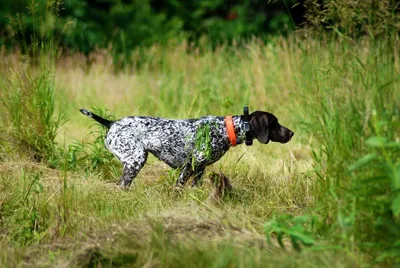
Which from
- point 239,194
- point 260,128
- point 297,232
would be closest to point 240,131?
point 260,128

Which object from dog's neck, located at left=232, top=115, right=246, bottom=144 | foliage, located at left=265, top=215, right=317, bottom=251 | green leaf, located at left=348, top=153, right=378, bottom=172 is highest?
green leaf, located at left=348, top=153, right=378, bottom=172

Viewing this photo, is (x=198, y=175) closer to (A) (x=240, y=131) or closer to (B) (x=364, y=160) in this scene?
(A) (x=240, y=131)

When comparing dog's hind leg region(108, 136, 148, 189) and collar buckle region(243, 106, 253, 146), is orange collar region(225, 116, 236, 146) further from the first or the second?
dog's hind leg region(108, 136, 148, 189)

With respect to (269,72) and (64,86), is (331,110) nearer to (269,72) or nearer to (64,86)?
(269,72)

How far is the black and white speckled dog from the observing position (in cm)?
594

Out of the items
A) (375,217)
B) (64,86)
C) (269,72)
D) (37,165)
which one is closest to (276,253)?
(375,217)

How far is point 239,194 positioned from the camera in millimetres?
5531

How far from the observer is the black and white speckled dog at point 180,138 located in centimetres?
594

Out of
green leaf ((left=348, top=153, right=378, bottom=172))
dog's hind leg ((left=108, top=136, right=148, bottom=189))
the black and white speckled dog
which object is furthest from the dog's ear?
green leaf ((left=348, top=153, right=378, bottom=172))

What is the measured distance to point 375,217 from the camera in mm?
3943

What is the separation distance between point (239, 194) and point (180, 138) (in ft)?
2.69

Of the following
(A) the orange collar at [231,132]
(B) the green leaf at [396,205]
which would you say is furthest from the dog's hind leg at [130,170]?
(B) the green leaf at [396,205]

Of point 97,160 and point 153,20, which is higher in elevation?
point 153,20

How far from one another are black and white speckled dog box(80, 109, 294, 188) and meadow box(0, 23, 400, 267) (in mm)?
191
